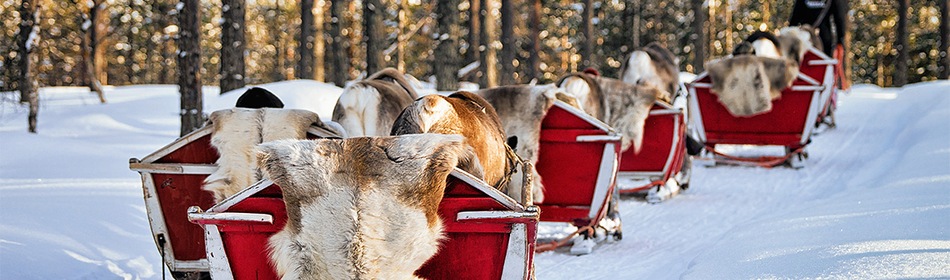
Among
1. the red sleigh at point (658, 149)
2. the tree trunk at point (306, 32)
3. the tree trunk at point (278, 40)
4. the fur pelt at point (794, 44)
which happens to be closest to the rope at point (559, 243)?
the red sleigh at point (658, 149)

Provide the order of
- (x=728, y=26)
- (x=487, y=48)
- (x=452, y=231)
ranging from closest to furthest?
(x=452, y=231) → (x=487, y=48) → (x=728, y=26)

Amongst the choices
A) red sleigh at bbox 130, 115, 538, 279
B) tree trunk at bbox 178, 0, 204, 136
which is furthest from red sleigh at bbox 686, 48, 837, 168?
red sleigh at bbox 130, 115, 538, 279

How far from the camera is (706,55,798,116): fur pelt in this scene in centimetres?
1121

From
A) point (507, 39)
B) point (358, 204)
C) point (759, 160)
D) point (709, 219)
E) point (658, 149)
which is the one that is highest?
point (358, 204)

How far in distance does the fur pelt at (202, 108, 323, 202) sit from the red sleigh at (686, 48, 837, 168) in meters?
7.66

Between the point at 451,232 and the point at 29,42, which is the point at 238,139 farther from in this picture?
the point at 29,42

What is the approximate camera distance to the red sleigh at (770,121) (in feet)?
37.5

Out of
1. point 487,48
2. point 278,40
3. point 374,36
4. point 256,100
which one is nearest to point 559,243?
point 256,100

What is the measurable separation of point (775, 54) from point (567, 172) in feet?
24.7

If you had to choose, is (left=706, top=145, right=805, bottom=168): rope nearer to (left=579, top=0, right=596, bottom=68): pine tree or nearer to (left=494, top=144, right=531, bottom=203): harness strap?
(left=494, top=144, right=531, bottom=203): harness strap

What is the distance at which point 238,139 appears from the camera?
486 centimetres

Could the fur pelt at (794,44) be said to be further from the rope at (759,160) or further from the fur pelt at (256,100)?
the fur pelt at (256,100)

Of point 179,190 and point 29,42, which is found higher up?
point 29,42

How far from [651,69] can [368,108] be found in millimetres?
6699
